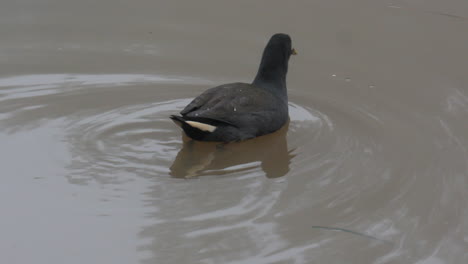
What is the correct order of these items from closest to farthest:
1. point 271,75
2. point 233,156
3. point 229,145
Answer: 1. point 233,156
2. point 229,145
3. point 271,75

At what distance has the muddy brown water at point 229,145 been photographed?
4141 mm

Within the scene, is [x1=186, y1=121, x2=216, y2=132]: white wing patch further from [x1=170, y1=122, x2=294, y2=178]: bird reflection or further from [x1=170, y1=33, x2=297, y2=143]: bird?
[x1=170, y1=122, x2=294, y2=178]: bird reflection

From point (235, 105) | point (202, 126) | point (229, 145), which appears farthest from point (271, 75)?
point (202, 126)

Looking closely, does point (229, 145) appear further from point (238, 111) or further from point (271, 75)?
point (271, 75)

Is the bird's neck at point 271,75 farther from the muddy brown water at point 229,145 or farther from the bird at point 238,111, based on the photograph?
the muddy brown water at point 229,145

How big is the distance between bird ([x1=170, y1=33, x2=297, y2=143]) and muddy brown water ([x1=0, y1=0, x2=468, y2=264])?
13 centimetres

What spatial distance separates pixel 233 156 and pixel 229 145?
279mm

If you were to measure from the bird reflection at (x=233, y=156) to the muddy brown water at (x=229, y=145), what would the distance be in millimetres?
20

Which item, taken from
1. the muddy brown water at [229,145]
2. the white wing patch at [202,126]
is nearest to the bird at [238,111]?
the white wing patch at [202,126]

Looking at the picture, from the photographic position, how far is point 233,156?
18.5 ft

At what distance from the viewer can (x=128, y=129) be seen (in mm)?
5805

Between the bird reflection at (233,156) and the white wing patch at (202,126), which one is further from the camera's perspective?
the white wing patch at (202,126)

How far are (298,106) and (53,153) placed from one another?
2338 millimetres

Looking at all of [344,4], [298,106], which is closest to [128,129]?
[298,106]
